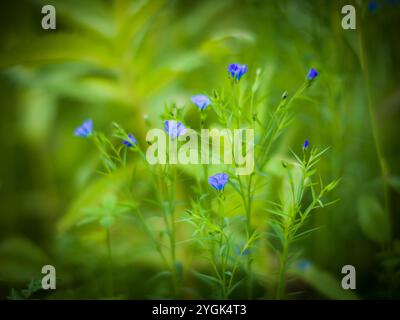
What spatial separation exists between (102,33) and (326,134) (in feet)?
1.78

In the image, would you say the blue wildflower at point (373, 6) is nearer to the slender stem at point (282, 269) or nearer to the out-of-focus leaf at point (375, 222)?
the out-of-focus leaf at point (375, 222)

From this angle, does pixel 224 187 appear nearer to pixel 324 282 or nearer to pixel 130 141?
pixel 130 141

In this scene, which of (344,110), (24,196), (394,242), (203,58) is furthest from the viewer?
(24,196)

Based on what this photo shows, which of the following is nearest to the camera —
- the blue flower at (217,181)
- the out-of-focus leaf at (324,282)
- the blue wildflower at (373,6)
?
the blue flower at (217,181)

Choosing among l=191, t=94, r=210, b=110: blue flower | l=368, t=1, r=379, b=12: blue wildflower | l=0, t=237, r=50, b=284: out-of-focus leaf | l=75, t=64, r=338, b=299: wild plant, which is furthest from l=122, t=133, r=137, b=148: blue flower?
l=368, t=1, r=379, b=12: blue wildflower

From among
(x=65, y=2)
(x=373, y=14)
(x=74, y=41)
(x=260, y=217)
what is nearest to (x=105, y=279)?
(x=260, y=217)

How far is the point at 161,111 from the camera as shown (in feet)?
3.06

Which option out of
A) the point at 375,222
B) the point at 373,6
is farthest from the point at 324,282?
the point at 373,6

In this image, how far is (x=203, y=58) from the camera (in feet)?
3.69

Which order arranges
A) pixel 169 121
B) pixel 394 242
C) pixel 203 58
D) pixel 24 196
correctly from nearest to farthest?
pixel 169 121 < pixel 394 242 < pixel 203 58 < pixel 24 196

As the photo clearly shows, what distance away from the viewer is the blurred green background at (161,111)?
0.92 meters

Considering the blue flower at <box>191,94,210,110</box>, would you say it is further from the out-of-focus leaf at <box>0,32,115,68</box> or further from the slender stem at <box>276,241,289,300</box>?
the out-of-focus leaf at <box>0,32,115,68</box>

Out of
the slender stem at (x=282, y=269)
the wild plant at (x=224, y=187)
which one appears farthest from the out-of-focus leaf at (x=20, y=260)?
the slender stem at (x=282, y=269)

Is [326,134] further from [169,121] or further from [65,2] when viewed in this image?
[65,2]
